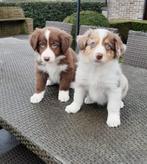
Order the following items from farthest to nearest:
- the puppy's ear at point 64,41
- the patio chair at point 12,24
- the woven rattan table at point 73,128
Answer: the patio chair at point 12,24
the puppy's ear at point 64,41
the woven rattan table at point 73,128

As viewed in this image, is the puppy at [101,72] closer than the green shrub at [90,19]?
Yes

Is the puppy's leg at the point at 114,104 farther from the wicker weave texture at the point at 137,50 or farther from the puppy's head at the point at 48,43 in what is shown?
the wicker weave texture at the point at 137,50

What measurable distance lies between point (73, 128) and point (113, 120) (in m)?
0.18

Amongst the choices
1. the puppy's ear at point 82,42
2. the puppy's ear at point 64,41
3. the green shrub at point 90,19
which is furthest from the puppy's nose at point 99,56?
the green shrub at point 90,19

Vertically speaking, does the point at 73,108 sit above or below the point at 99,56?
below

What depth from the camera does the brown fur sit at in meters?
1.54

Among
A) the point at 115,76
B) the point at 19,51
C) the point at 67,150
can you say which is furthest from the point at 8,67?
the point at 67,150

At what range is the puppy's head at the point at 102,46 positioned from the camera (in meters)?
1.31

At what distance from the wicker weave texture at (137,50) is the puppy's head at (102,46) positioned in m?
1.31

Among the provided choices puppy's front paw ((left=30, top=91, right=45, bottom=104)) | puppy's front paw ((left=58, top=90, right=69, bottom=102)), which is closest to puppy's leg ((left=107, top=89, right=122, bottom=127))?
puppy's front paw ((left=58, top=90, right=69, bottom=102))

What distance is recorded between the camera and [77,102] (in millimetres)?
1476

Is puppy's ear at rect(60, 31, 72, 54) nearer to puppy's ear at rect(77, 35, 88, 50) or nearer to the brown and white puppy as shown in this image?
the brown and white puppy

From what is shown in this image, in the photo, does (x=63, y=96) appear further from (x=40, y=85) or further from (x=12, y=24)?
(x=12, y=24)

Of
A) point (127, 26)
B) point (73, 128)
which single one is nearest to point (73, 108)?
point (73, 128)
